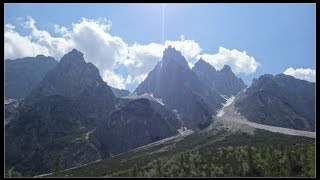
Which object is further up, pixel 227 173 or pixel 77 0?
pixel 227 173

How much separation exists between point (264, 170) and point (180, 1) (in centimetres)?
14420

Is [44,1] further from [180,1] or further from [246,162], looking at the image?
[246,162]

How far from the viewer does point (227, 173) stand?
183 m

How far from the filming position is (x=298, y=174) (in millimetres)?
151625

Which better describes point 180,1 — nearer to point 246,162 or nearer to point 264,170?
point 264,170
